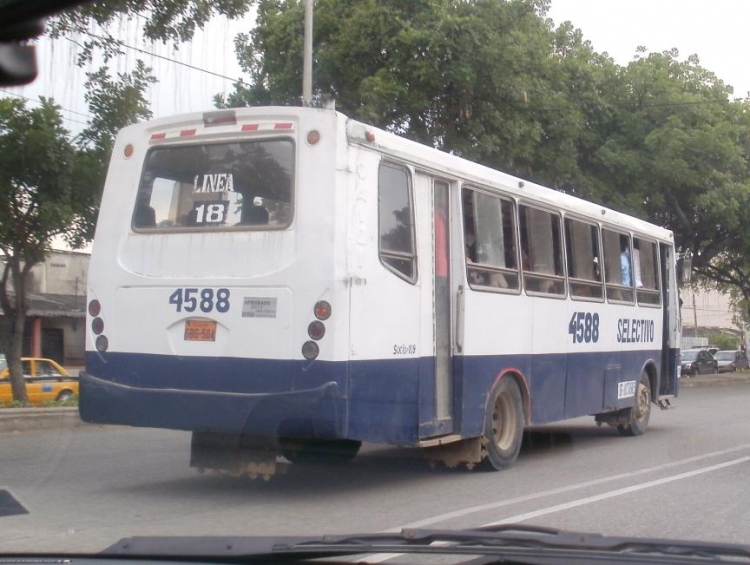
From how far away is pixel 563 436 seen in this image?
47.9ft

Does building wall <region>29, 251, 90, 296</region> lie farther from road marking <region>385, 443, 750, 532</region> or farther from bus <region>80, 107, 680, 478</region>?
bus <region>80, 107, 680, 478</region>

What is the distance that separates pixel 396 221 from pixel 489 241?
1717 millimetres

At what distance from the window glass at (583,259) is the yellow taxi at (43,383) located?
39.6ft

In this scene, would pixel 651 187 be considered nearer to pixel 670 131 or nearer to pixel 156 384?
pixel 670 131

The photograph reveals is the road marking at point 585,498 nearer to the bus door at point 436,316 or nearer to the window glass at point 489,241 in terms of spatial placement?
the bus door at point 436,316

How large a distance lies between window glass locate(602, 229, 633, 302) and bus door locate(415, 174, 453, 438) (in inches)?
169

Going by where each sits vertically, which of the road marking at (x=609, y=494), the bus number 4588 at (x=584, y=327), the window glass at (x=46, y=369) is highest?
the bus number 4588 at (x=584, y=327)

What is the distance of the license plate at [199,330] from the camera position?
8414mm

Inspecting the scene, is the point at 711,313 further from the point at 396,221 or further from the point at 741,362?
the point at 396,221

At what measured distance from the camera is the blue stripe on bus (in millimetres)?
8000

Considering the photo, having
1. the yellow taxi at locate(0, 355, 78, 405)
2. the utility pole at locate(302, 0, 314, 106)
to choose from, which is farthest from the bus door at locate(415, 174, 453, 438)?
the yellow taxi at locate(0, 355, 78, 405)

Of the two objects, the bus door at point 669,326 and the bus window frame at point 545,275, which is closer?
the bus window frame at point 545,275

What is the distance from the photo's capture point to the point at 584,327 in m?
12.5

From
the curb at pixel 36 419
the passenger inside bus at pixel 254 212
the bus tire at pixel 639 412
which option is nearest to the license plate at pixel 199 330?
the passenger inside bus at pixel 254 212
